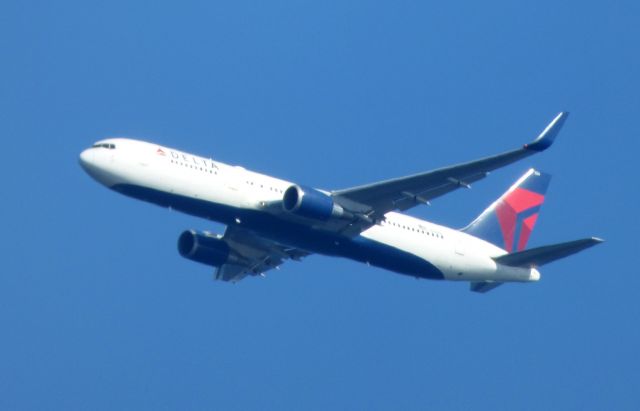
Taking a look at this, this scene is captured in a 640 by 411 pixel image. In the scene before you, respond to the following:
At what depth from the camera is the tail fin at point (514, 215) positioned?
158 feet

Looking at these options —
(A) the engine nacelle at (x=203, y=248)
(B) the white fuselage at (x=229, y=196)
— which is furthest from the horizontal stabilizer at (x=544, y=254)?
(A) the engine nacelle at (x=203, y=248)

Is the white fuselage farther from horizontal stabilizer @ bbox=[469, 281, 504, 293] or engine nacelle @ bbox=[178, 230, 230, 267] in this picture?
engine nacelle @ bbox=[178, 230, 230, 267]

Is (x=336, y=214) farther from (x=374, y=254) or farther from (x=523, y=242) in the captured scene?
(x=523, y=242)

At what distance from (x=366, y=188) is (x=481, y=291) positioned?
7447mm

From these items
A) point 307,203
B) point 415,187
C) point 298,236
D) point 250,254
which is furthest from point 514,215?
point 307,203

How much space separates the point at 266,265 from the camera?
156ft

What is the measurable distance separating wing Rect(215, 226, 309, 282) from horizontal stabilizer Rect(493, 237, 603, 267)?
7.18 meters

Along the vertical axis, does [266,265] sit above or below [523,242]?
below

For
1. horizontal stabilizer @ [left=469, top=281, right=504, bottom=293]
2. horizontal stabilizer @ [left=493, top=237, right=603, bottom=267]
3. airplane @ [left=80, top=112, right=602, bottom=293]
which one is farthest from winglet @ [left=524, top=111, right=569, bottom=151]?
horizontal stabilizer @ [left=469, top=281, right=504, bottom=293]

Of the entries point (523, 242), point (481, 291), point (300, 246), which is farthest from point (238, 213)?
point (523, 242)

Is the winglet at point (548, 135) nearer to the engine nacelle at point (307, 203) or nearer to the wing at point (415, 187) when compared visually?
the wing at point (415, 187)

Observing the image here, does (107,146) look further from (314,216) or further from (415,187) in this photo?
(415,187)

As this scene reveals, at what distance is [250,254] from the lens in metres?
47.1

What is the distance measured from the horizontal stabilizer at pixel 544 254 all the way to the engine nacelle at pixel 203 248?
9.62 meters
